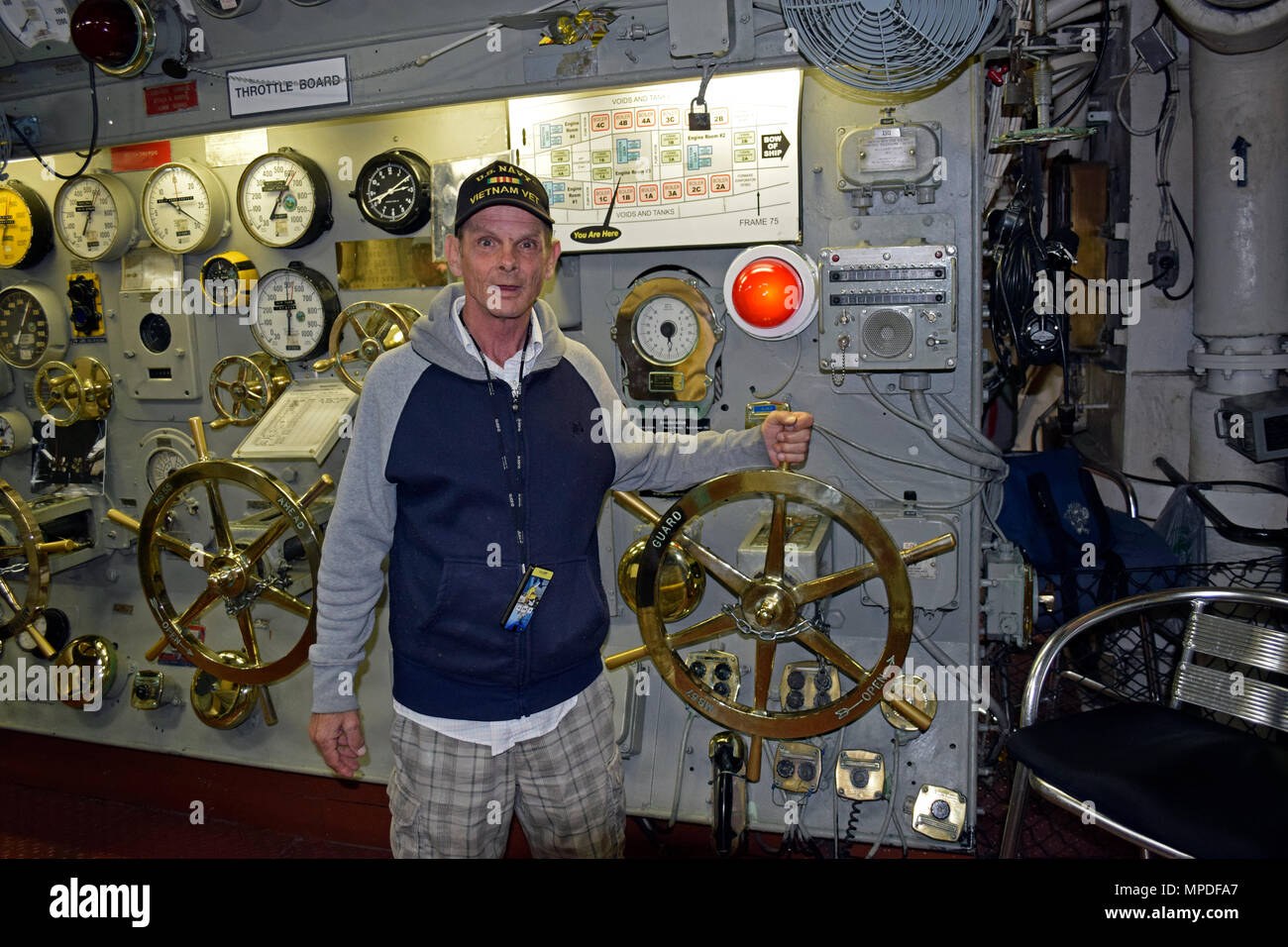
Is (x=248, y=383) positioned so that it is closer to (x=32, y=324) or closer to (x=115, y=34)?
(x=32, y=324)

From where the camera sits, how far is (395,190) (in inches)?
110

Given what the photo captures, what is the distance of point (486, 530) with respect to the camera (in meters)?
1.78

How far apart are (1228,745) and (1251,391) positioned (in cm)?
232

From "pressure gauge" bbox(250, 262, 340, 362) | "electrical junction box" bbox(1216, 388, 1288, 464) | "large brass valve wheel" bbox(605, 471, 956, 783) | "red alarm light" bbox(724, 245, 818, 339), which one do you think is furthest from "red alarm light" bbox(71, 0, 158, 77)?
"electrical junction box" bbox(1216, 388, 1288, 464)

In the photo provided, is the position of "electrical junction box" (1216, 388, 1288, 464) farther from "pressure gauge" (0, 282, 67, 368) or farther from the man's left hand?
"pressure gauge" (0, 282, 67, 368)

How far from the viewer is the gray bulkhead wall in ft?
7.58

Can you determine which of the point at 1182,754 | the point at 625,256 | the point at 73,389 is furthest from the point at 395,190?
the point at 1182,754

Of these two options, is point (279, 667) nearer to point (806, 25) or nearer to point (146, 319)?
point (146, 319)

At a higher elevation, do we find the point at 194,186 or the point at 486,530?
the point at 194,186

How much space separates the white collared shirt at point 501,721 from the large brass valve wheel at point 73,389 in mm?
2081

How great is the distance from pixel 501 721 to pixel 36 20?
8.73 ft

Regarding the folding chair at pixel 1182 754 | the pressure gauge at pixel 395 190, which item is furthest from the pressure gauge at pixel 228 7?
the folding chair at pixel 1182 754

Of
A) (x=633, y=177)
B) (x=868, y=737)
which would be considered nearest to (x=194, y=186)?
(x=633, y=177)

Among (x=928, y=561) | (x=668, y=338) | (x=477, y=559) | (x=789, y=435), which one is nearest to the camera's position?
(x=477, y=559)
